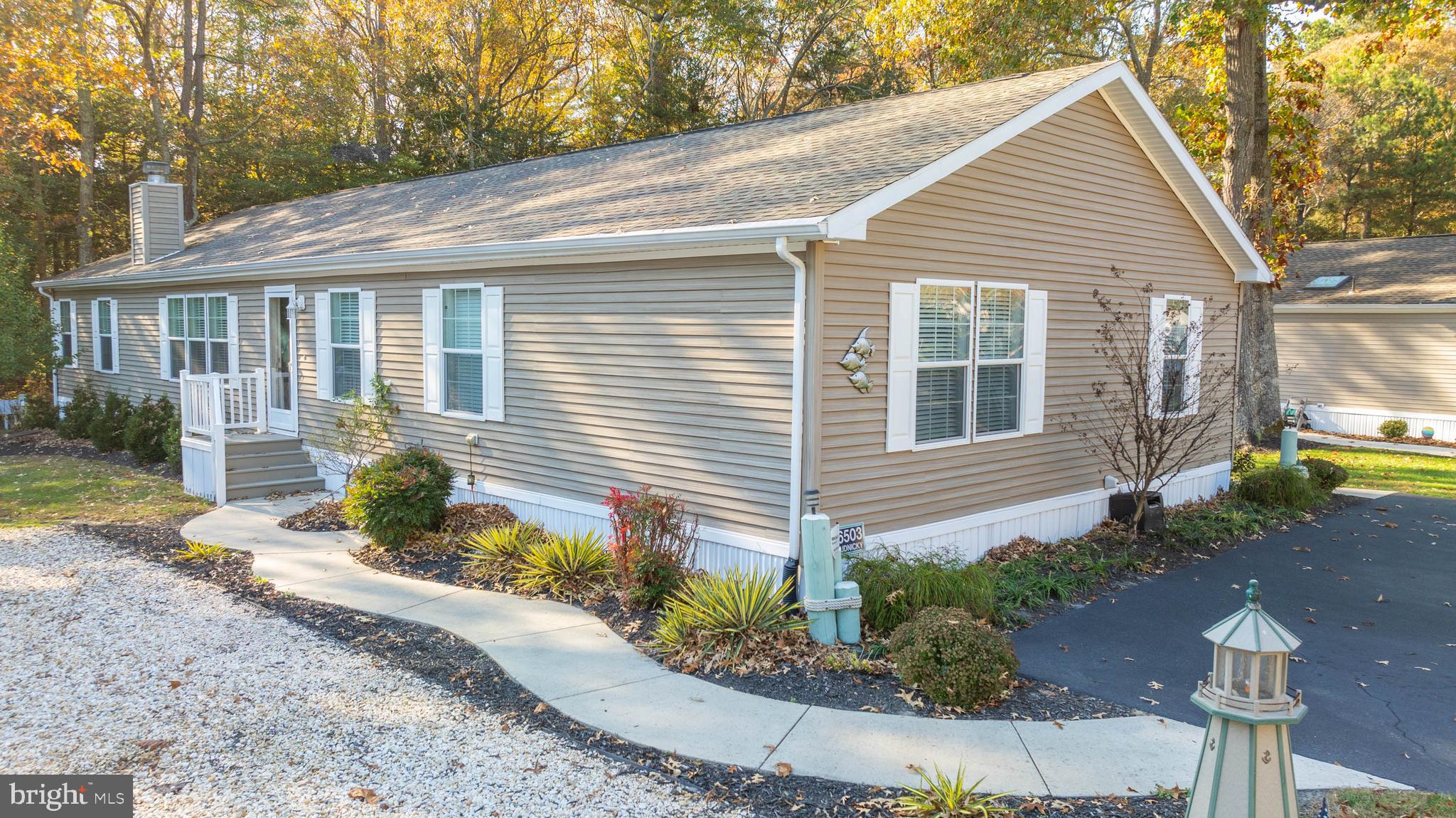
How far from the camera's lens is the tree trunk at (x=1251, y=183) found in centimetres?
1619

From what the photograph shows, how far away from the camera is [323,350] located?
39.3 feet

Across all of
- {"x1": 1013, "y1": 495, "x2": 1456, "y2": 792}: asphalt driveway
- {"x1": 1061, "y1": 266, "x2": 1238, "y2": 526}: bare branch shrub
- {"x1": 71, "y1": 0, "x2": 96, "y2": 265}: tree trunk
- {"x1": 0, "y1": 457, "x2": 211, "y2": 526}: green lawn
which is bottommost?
{"x1": 1013, "y1": 495, "x2": 1456, "y2": 792}: asphalt driveway

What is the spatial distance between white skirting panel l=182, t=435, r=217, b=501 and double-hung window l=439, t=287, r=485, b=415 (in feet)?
13.1

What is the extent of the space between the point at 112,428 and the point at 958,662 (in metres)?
15.7

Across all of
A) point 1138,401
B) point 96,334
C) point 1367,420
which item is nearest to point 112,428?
point 96,334

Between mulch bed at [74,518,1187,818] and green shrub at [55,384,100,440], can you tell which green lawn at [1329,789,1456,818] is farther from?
green shrub at [55,384,100,440]

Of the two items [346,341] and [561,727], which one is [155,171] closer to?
[346,341]

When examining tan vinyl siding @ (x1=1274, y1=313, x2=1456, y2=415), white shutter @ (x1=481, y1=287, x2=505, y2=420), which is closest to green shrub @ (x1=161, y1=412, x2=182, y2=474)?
white shutter @ (x1=481, y1=287, x2=505, y2=420)

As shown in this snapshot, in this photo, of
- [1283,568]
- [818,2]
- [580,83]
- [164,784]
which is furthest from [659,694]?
[580,83]

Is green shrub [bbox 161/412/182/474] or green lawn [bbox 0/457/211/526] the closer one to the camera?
green lawn [bbox 0/457/211/526]

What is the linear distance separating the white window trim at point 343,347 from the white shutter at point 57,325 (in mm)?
10404

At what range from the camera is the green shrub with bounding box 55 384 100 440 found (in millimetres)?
16781

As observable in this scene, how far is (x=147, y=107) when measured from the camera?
86.8ft

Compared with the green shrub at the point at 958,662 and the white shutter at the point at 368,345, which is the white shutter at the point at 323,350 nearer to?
the white shutter at the point at 368,345
